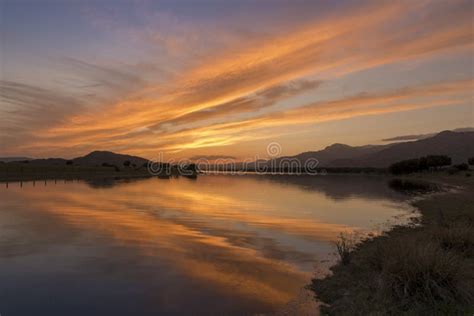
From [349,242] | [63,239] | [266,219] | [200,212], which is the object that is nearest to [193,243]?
[63,239]

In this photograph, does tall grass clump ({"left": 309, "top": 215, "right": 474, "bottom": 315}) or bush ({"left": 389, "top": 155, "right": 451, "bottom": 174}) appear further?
bush ({"left": 389, "top": 155, "right": 451, "bottom": 174})

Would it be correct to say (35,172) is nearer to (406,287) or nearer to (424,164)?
(406,287)

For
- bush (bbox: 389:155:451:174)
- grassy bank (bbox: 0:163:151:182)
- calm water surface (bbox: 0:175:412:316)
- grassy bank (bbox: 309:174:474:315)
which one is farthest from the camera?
bush (bbox: 389:155:451:174)

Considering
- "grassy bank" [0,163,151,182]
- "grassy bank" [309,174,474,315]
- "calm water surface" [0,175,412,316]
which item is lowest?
"calm water surface" [0,175,412,316]

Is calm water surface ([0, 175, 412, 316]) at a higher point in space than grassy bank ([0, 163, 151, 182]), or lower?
lower

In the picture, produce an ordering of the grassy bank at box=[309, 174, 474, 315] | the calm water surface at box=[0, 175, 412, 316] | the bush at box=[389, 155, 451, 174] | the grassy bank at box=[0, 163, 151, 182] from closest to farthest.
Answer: the grassy bank at box=[309, 174, 474, 315] < the calm water surface at box=[0, 175, 412, 316] < the grassy bank at box=[0, 163, 151, 182] < the bush at box=[389, 155, 451, 174]

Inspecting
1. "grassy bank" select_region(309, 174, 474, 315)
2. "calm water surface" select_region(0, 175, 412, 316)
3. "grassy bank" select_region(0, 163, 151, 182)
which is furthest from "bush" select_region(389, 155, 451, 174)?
"grassy bank" select_region(309, 174, 474, 315)

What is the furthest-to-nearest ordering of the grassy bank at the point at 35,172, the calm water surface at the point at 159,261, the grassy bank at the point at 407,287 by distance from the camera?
1. the grassy bank at the point at 35,172
2. the calm water surface at the point at 159,261
3. the grassy bank at the point at 407,287

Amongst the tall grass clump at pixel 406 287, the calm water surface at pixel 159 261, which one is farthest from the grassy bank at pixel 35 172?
the tall grass clump at pixel 406 287

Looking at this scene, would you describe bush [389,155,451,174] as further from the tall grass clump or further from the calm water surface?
the tall grass clump

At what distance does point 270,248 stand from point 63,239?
9132mm

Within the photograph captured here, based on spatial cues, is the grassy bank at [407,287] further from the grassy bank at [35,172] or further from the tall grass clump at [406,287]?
the grassy bank at [35,172]

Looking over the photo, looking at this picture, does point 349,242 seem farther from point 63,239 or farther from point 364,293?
point 63,239

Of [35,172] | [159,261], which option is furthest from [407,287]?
[35,172]
